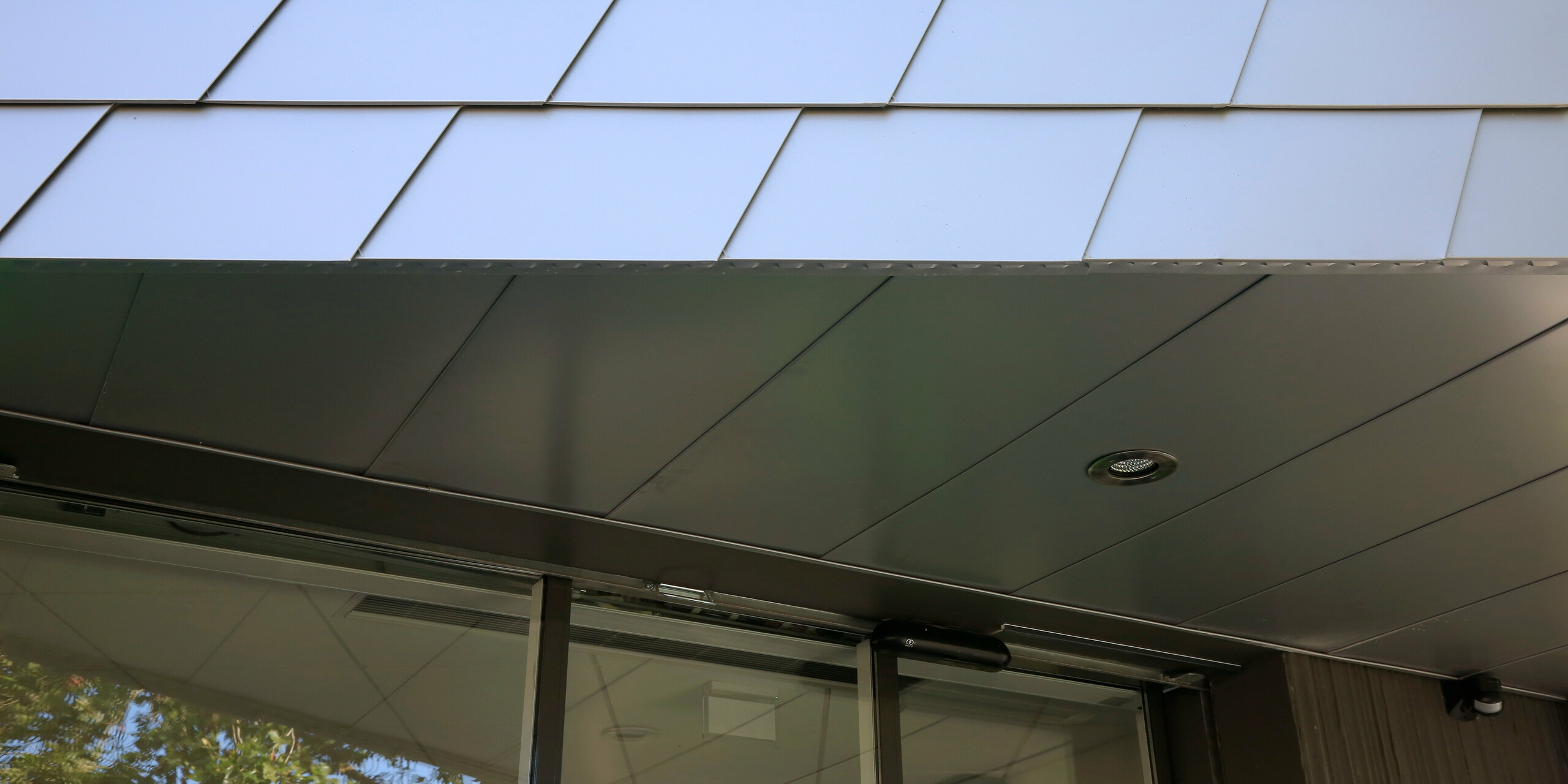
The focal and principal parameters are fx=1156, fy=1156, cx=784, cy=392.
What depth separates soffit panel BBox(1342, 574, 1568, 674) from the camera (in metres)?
5.03

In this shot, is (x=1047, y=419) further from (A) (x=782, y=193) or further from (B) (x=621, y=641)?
(B) (x=621, y=641)

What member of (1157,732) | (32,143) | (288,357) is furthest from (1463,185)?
(1157,732)

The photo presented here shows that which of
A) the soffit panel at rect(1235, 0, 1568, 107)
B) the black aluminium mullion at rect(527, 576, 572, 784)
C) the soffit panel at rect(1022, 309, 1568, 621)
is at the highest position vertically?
the soffit panel at rect(1235, 0, 1568, 107)

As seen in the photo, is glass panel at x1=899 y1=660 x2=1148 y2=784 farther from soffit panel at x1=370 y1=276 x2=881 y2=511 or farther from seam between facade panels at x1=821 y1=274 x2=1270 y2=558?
soffit panel at x1=370 y1=276 x2=881 y2=511

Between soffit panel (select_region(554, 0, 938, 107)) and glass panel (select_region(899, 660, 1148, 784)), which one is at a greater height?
soffit panel (select_region(554, 0, 938, 107))

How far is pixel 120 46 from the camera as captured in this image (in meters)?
2.66

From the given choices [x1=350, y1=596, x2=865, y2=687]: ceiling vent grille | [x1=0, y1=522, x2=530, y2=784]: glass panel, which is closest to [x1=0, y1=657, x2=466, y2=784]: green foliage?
[x1=0, y1=522, x2=530, y2=784]: glass panel

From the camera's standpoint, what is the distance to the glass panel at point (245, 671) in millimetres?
3652

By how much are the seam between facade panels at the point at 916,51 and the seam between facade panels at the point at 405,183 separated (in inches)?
39.4

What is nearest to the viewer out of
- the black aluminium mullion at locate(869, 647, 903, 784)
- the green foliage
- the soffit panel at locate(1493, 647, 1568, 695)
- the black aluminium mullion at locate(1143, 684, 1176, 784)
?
the green foliage

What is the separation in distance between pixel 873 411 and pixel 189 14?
6.67ft

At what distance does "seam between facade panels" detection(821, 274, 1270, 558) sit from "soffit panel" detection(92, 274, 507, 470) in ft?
5.44

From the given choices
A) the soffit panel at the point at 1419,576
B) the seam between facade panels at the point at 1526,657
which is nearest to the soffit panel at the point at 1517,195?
the soffit panel at the point at 1419,576

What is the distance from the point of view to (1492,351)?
310cm
